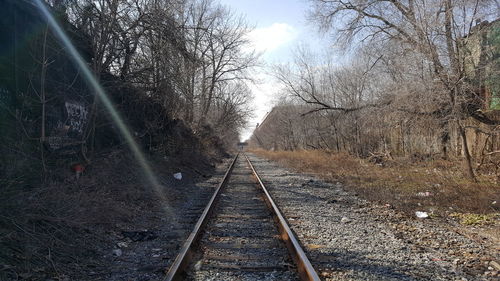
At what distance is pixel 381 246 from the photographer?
5.61 metres

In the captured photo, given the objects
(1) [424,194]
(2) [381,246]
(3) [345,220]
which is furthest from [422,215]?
(1) [424,194]

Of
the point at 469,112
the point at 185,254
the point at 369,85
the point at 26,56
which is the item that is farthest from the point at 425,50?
the point at 369,85

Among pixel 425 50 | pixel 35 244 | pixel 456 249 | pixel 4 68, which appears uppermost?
pixel 425 50

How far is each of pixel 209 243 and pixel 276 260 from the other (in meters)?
1.34

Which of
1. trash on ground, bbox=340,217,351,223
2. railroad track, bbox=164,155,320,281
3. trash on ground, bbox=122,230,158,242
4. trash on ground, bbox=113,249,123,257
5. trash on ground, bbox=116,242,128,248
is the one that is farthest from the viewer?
trash on ground, bbox=340,217,351,223

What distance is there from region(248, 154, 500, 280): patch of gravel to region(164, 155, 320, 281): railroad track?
309 millimetres

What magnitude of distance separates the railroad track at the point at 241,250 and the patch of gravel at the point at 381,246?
0.31 metres

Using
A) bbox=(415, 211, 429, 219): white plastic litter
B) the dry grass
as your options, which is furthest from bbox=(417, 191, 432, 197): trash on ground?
bbox=(415, 211, 429, 219): white plastic litter

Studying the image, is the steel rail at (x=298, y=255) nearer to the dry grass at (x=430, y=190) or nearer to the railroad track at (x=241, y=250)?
the railroad track at (x=241, y=250)

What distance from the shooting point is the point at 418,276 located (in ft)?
14.3

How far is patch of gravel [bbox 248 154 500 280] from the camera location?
449 cm

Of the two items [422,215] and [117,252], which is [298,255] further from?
[422,215]

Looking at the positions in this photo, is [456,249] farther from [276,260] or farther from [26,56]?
[26,56]

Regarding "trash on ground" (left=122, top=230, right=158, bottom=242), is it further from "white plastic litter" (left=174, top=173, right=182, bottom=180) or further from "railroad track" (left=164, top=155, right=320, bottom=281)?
"white plastic litter" (left=174, top=173, right=182, bottom=180)
